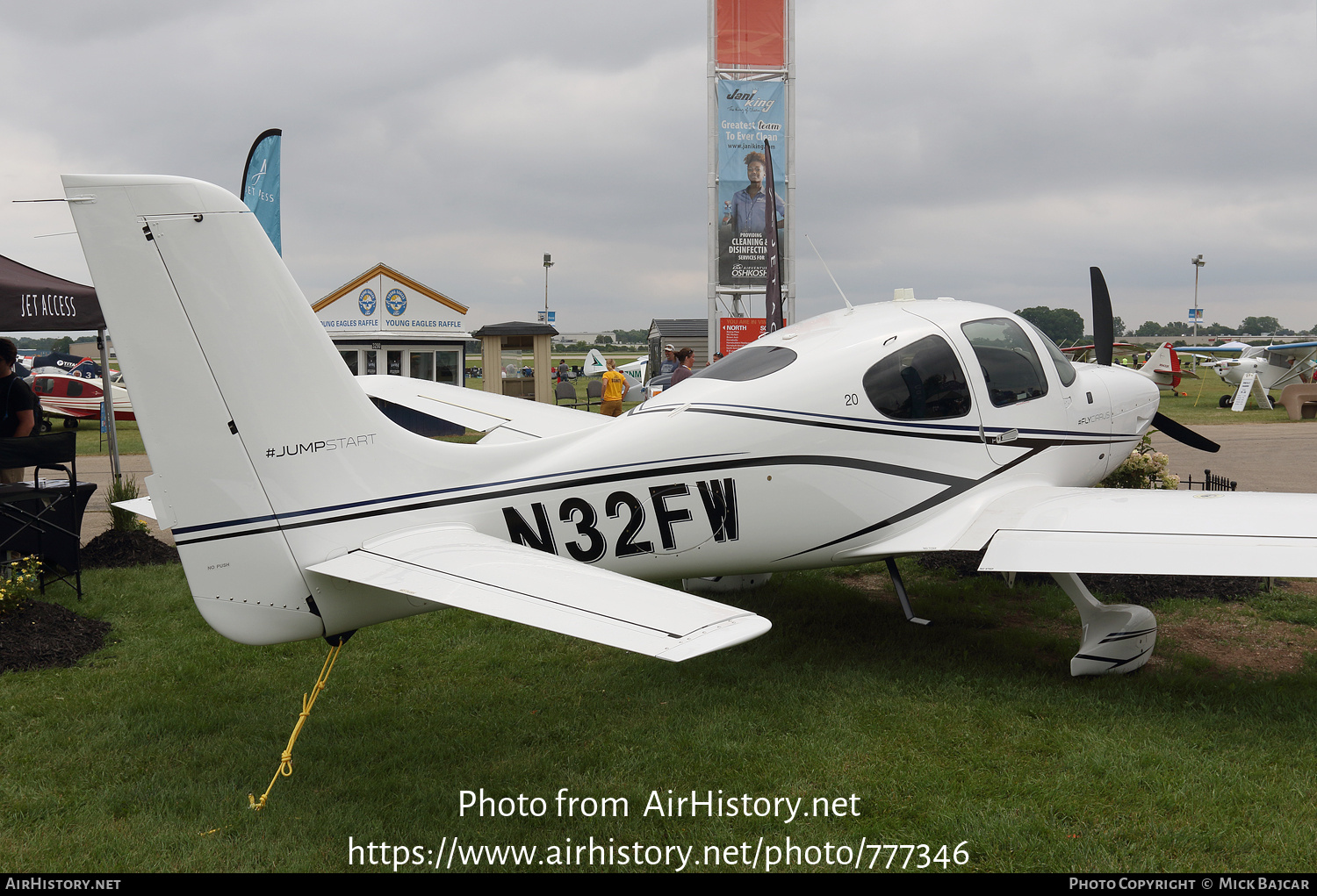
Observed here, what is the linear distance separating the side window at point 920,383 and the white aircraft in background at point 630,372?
1543 cm

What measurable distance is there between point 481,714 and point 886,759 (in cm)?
232

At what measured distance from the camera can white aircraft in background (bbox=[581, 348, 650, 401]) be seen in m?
34.1

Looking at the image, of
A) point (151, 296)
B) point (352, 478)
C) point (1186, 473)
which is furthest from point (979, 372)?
point (1186, 473)

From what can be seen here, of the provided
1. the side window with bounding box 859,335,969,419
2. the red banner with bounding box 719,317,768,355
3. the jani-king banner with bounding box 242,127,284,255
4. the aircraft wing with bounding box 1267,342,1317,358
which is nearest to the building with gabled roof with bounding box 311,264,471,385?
the red banner with bounding box 719,317,768,355

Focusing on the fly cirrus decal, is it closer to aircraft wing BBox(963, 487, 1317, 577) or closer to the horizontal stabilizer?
aircraft wing BBox(963, 487, 1317, 577)

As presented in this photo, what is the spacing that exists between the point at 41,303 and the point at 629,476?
6471mm

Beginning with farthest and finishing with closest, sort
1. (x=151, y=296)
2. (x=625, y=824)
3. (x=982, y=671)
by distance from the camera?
1. (x=982, y=671)
2. (x=625, y=824)
3. (x=151, y=296)

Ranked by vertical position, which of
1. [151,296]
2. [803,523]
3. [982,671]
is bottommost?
[982,671]

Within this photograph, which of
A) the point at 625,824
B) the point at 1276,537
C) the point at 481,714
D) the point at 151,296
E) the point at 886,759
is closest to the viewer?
the point at 151,296

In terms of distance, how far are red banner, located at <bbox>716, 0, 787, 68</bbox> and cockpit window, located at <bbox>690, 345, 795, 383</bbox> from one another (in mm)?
17225

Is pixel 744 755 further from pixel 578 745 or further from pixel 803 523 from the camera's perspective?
pixel 803 523

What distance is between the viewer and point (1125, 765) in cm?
427

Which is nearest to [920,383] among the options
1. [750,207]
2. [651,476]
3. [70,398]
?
[651,476]

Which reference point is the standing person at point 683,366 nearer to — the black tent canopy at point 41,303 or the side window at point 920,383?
the side window at point 920,383
